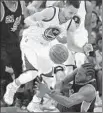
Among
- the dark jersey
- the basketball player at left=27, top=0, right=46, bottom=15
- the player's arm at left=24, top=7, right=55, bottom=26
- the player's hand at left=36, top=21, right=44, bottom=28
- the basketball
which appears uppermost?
the basketball player at left=27, top=0, right=46, bottom=15

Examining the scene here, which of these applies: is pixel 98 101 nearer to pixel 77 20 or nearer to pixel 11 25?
pixel 77 20

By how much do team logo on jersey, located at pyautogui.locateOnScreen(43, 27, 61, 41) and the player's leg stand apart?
18cm

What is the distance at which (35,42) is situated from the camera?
449 cm

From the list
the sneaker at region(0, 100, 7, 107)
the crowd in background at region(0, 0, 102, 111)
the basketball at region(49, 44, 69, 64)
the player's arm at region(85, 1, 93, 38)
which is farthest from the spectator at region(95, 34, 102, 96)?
the sneaker at region(0, 100, 7, 107)

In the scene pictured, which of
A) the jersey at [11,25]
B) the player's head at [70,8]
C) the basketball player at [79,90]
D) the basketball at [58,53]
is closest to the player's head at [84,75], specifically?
the basketball player at [79,90]

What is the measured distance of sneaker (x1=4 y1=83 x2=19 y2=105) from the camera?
14.8 feet

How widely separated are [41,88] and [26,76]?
6.3 inches

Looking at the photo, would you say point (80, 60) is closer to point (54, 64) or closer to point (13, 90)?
point (54, 64)

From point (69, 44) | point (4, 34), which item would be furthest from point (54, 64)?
point (4, 34)

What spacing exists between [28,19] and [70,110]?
0.83 meters

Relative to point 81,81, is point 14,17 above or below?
above

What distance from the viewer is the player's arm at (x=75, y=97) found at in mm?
4449

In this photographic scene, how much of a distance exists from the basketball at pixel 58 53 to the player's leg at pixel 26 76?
15 centimetres

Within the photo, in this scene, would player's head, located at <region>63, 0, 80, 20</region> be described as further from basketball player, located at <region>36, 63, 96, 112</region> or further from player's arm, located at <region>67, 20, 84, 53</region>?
basketball player, located at <region>36, 63, 96, 112</region>
